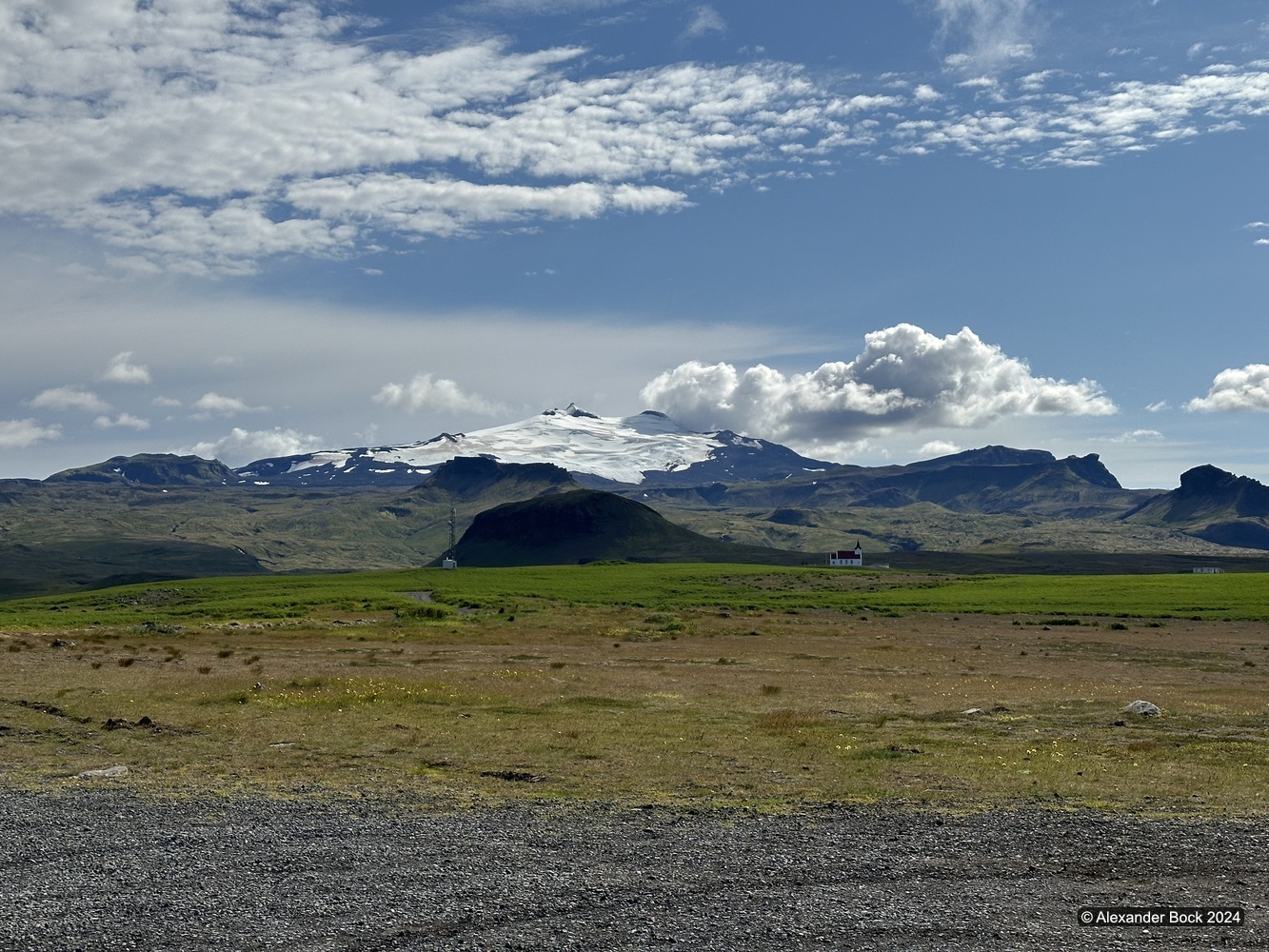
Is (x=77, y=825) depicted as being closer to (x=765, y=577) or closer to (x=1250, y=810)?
(x=1250, y=810)

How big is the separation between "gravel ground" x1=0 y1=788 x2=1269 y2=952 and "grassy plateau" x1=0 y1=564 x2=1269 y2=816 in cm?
250

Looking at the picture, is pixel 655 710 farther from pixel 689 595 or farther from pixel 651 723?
pixel 689 595

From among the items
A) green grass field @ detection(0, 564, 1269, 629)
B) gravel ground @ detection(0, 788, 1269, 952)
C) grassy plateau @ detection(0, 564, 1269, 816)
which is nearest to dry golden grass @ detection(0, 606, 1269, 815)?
grassy plateau @ detection(0, 564, 1269, 816)

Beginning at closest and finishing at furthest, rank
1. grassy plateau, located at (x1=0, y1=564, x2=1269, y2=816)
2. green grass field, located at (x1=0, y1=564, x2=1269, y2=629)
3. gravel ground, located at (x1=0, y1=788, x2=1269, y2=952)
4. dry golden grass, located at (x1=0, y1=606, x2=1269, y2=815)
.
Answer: gravel ground, located at (x1=0, y1=788, x2=1269, y2=952)
dry golden grass, located at (x1=0, y1=606, x2=1269, y2=815)
grassy plateau, located at (x1=0, y1=564, x2=1269, y2=816)
green grass field, located at (x1=0, y1=564, x2=1269, y2=629)

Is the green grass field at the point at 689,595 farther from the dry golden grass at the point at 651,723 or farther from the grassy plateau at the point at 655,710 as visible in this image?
the dry golden grass at the point at 651,723

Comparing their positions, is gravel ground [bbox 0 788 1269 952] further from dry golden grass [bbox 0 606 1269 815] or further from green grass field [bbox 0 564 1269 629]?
green grass field [bbox 0 564 1269 629]

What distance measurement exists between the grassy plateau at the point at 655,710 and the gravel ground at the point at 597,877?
8.19ft

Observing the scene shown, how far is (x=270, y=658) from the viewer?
6694cm

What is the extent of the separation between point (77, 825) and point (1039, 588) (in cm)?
15489

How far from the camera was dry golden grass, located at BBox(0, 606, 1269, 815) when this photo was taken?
2725 centimetres

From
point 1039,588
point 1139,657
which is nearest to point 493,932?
point 1139,657

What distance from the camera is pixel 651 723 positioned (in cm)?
3862

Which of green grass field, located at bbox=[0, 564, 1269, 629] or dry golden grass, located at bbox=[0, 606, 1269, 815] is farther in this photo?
green grass field, located at bbox=[0, 564, 1269, 629]

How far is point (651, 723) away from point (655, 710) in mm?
3999
